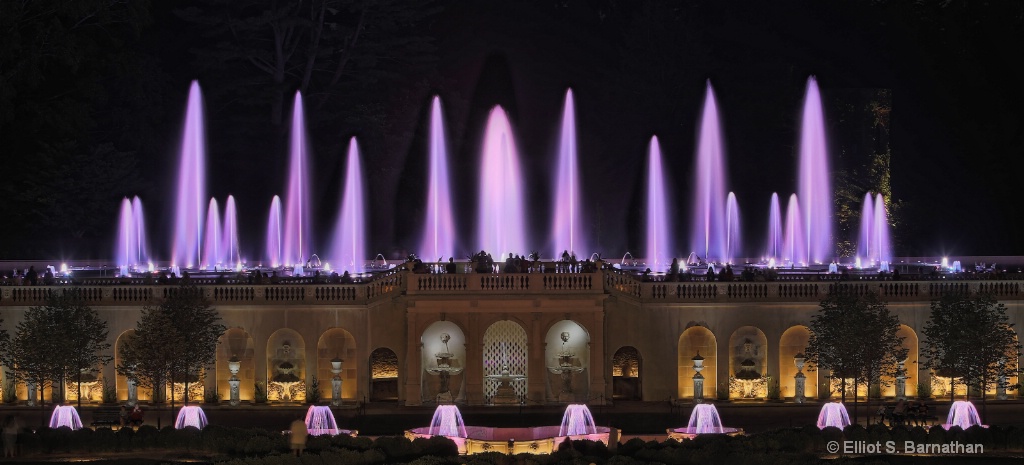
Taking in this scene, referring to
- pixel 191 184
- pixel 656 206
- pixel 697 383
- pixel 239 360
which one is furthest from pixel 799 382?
pixel 191 184

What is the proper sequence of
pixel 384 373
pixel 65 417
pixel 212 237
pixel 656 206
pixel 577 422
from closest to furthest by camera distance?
pixel 577 422 → pixel 65 417 → pixel 384 373 → pixel 212 237 → pixel 656 206

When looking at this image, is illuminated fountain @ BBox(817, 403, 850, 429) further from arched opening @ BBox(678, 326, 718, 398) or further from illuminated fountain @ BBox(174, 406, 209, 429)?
illuminated fountain @ BBox(174, 406, 209, 429)

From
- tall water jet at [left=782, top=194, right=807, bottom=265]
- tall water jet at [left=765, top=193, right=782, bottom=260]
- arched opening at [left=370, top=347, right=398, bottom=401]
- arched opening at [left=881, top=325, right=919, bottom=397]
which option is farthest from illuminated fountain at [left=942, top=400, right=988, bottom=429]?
tall water jet at [left=765, top=193, right=782, bottom=260]

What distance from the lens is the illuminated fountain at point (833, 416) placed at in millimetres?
49625

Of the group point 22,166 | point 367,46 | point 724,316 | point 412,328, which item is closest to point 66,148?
point 22,166

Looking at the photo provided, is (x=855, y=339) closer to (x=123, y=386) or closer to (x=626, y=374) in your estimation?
(x=626, y=374)

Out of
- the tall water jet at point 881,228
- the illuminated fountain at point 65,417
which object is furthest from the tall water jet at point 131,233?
the tall water jet at point 881,228

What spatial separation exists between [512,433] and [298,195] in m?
38.9

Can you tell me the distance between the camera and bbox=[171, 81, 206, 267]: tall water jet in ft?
260

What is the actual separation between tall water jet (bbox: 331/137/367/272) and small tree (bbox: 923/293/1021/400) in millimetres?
35794

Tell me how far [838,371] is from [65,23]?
42954 mm

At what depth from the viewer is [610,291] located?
5544 centimetres

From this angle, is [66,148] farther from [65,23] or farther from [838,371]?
[838,371]

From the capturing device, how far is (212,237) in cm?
7944
